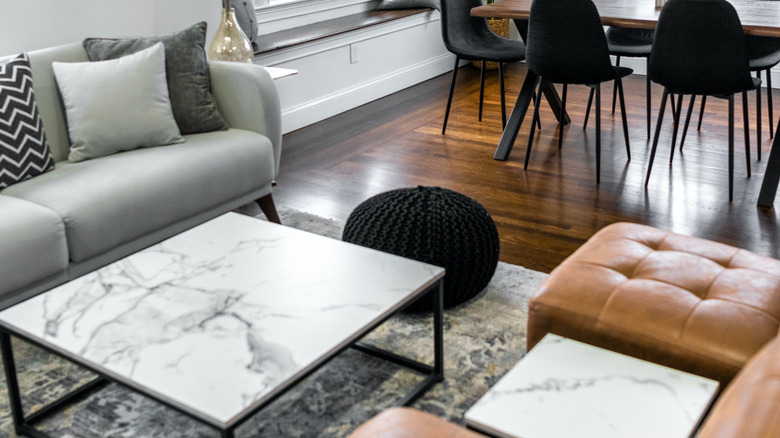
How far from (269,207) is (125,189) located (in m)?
0.75

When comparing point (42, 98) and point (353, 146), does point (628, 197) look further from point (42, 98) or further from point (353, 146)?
point (42, 98)

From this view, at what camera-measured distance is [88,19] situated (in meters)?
3.63

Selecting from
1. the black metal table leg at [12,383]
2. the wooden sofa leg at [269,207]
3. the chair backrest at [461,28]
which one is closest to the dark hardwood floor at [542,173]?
the wooden sofa leg at [269,207]

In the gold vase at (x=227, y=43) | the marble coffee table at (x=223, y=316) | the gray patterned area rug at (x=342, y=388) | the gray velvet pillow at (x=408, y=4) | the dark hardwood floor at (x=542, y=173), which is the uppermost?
the gold vase at (x=227, y=43)

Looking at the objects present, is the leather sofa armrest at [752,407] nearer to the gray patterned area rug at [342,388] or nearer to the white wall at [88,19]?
the gray patterned area rug at [342,388]

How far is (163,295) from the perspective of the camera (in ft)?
6.90

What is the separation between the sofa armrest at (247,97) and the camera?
3.27m

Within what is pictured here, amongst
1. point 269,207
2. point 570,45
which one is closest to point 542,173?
point 570,45

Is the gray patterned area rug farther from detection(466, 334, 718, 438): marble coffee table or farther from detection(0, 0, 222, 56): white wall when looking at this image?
detection(0, 0, 222, 56): white wall

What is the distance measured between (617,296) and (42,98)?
2.18 metres

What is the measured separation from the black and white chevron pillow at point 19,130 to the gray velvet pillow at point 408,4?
332 cm

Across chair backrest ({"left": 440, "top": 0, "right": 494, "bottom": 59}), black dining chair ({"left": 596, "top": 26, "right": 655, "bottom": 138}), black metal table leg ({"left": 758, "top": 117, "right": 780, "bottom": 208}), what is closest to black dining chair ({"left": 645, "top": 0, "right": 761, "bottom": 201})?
black metal table leg ({"left": 758, "top": 117, "right": 780, "bottom": 208})

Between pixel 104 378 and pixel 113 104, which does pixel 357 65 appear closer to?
pixel 113 104

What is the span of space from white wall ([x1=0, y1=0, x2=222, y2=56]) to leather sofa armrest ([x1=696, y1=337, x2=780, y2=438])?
3.11 m
